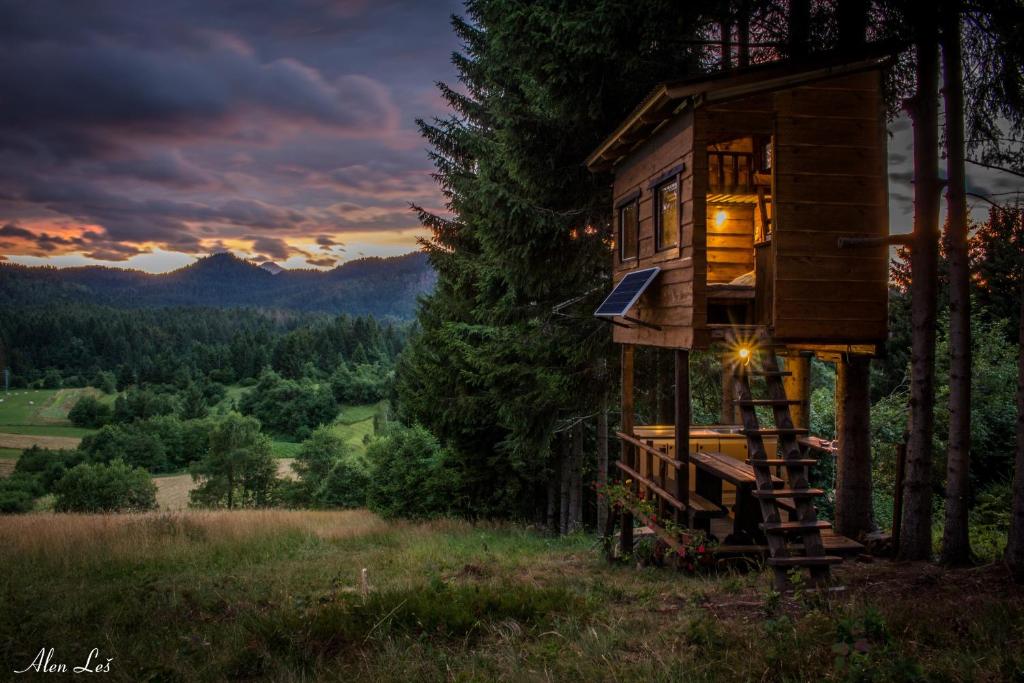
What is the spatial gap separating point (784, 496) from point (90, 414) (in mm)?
104148

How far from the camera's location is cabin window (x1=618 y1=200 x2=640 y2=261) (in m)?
9.21

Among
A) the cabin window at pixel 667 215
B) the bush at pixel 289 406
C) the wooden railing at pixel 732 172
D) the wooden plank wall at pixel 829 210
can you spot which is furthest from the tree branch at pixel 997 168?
the bush at pixel 289 406

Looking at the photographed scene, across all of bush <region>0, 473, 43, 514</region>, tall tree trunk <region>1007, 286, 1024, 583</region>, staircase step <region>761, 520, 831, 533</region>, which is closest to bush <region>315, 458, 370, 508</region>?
bush <region>0, 473, 43, 514</region>

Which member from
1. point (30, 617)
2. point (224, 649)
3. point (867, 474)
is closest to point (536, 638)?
point (224, 649)

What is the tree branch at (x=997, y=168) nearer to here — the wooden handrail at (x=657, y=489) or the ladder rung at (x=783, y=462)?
the ladder rung at (x=783, y=462)

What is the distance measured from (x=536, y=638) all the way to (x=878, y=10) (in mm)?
9397

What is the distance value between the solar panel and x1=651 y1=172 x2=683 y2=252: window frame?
0.38 m

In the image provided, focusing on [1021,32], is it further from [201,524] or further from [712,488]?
[201,524]

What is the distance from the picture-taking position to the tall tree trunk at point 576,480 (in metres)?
15.3

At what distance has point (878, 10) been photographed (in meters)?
8.38

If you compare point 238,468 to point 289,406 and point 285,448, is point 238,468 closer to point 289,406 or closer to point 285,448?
point 285,448

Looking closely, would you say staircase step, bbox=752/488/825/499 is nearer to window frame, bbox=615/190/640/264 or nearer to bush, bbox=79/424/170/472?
window frame, bbox=615/190/640/264

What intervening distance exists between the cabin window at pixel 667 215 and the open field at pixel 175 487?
48.9 m

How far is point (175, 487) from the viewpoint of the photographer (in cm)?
5691
